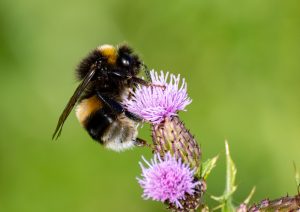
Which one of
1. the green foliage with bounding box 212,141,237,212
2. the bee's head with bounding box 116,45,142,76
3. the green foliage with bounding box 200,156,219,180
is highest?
the bee's head with bounding box 116,45,142,76

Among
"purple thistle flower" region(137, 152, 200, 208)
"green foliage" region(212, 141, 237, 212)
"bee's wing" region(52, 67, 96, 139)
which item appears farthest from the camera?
"bee's wing" region(52, 67, 96, 139)

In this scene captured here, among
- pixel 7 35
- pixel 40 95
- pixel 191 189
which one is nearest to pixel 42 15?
pixel 7 35

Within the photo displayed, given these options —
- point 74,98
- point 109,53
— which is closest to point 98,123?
point 74,98

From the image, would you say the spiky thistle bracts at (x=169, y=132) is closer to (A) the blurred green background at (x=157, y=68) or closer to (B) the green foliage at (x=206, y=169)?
(B) the green foliage at (x=206, y=169)

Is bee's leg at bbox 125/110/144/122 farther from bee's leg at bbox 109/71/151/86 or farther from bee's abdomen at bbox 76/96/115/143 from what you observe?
bee's leg at bbox 109/71/151/86

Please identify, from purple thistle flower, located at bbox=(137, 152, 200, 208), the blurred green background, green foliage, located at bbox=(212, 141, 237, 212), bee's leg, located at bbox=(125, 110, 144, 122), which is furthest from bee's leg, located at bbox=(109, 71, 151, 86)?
the blurred green background

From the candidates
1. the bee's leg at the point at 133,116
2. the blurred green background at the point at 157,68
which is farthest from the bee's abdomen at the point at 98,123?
the blurred green background at the point at 157,68

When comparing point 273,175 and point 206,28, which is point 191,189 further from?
point 206,28
